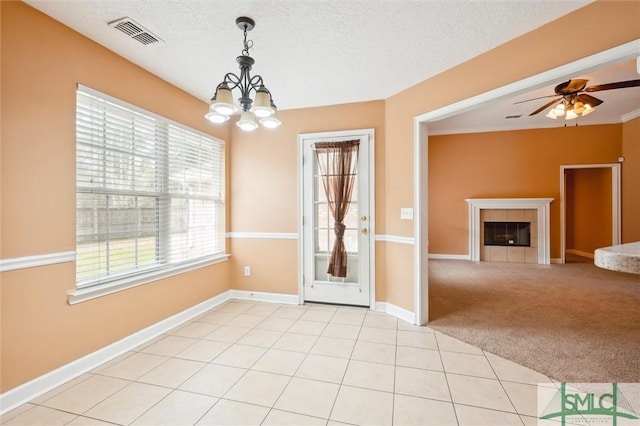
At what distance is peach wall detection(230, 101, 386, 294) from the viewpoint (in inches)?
145

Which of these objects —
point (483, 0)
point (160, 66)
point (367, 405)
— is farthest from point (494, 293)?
point (160, 66)

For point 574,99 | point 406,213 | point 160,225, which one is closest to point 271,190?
point 160,225

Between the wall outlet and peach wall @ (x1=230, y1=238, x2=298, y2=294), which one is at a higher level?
the wall outlet

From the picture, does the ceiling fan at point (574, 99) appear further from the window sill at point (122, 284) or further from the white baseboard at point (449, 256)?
the window sill at point (122, 284)

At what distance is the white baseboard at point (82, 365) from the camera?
5.80 ft

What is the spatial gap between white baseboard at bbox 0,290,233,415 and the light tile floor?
57mm

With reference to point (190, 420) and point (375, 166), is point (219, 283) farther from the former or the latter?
point (375, 166)

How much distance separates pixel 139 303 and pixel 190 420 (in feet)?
4.60

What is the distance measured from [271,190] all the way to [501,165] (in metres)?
5.47

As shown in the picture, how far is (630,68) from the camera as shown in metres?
3.43

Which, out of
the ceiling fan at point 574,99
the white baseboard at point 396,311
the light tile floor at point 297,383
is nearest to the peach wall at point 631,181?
the ceiling fan at point 574,99

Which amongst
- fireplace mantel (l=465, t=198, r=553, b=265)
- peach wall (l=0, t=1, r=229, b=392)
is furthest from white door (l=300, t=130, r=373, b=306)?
fireplace mantel (l=465, t=198, r=553, b=265)

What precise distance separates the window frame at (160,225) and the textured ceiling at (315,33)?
505mm

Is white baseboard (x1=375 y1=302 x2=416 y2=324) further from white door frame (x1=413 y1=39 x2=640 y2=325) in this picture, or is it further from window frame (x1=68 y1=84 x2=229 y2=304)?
window frame (x1=68 y1=84 x2=229 y2=304)
